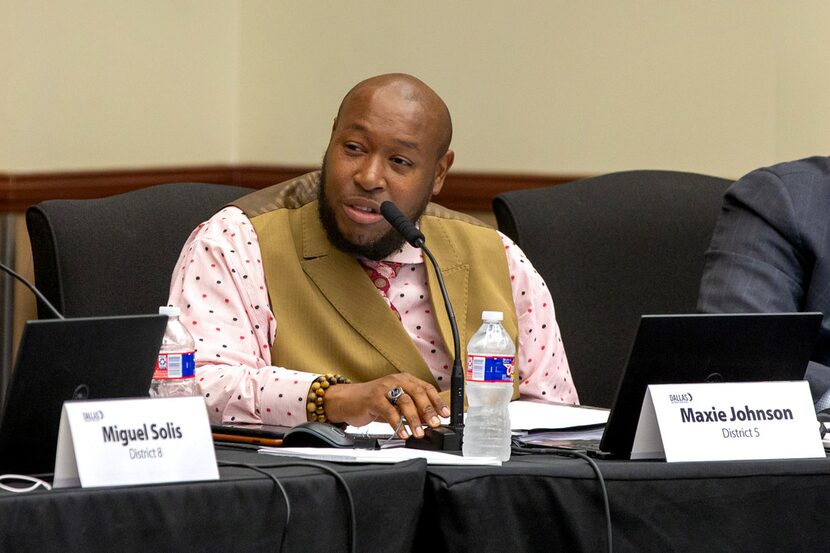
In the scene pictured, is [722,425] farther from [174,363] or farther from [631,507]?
[174,363]

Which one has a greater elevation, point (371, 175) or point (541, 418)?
point (371, 175)

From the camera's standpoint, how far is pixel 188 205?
107 inches

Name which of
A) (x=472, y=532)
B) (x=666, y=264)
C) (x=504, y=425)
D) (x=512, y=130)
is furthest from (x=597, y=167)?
(x=472, y=532)

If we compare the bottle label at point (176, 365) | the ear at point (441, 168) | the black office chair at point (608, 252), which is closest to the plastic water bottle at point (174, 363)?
the bottle label at point (176, 365)

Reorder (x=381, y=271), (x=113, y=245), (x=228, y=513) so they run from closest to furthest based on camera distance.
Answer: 1. (x=228, y=513)
2. (x=381, y=271)
3. (x=113, y=245)

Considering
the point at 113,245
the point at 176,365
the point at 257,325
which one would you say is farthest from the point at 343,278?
the point at 176,365

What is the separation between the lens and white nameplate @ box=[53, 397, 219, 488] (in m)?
1.38

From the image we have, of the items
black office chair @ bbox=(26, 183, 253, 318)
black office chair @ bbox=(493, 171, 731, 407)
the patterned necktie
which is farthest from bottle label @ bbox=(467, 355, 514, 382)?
black office chair @ bbox=(493, 171, 731, 407)

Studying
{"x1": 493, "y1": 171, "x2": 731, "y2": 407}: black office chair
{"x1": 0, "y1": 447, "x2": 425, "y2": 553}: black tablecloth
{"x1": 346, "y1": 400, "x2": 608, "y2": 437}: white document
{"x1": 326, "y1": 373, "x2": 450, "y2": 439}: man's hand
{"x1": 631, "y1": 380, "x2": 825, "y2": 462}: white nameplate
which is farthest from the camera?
{"x1": 493, "y1": 171, "x2": 731, "y2": 407}: black office chair

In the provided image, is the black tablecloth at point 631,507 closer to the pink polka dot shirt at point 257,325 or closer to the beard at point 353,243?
the pink polka dot shirt at point 257,325

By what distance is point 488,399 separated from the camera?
1789 mm

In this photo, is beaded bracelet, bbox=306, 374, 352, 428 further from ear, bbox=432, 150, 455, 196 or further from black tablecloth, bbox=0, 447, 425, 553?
ear, bbox=432, 150, 455, 196

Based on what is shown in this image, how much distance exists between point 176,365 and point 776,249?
1.18 metres

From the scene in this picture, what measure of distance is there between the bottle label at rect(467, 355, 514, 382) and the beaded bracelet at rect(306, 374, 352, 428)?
34 centimetres
